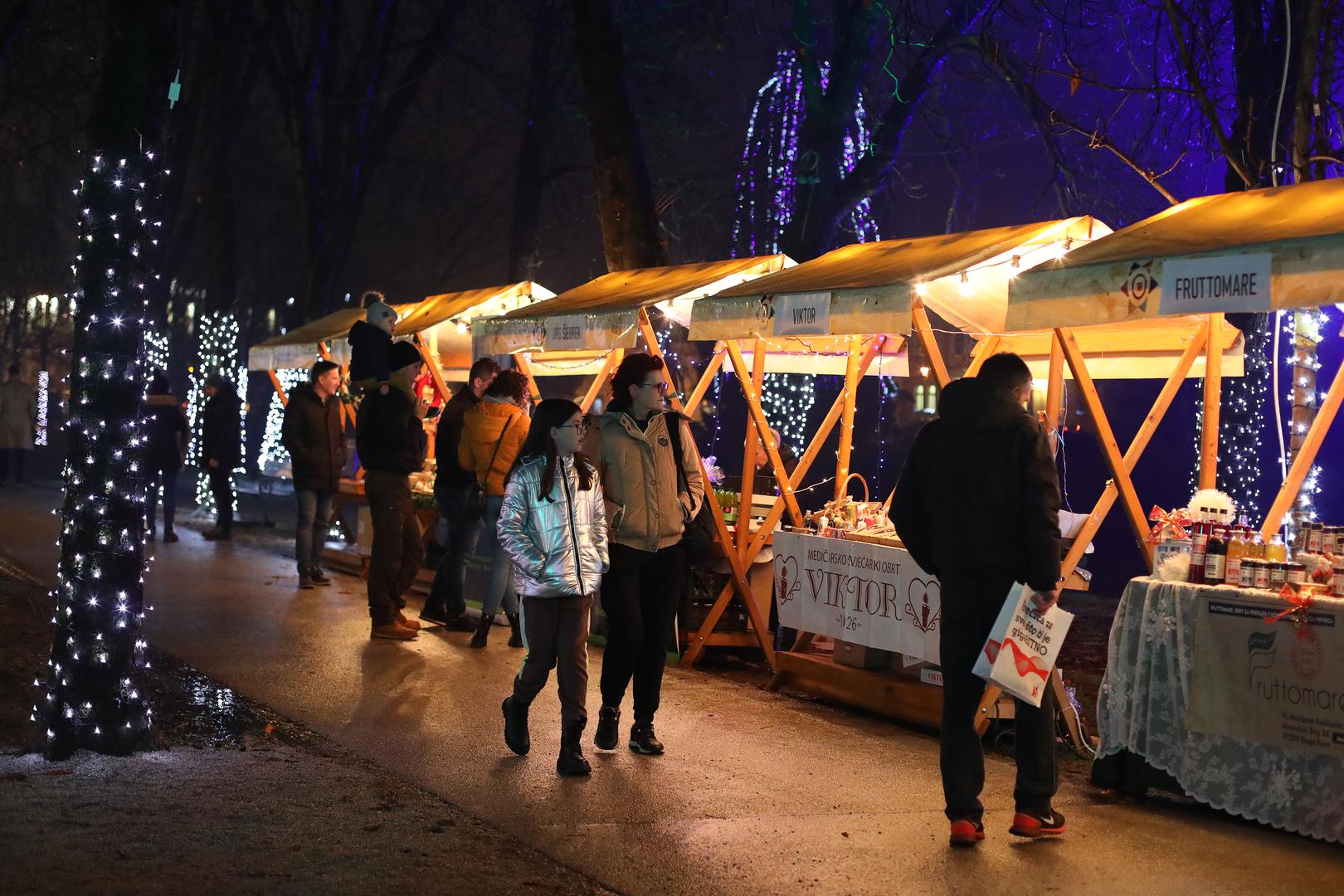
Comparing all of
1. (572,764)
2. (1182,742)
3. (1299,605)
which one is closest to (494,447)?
(572,764)

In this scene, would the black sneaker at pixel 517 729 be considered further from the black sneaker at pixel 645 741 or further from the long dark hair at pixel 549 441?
the long dark hair at pixel 549 441

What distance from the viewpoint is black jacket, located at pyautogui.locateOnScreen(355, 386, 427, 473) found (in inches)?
433

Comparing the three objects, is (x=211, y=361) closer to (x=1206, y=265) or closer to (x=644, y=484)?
(x=644, y=484)

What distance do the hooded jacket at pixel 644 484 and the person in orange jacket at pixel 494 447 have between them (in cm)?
290

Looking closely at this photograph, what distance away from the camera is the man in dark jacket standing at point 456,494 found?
11.3m

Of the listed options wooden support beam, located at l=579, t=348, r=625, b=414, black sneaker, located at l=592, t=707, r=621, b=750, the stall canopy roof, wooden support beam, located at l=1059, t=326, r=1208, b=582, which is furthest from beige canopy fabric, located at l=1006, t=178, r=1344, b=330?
wooden support beam, located at l=579, t=348, r=625, b=414

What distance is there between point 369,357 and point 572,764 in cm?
518

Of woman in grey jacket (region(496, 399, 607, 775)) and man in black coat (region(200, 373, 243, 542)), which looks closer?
woman in grey jacket (region(496, 399, 607, 775))

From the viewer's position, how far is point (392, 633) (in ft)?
35.8

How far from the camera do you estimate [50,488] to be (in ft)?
93.2

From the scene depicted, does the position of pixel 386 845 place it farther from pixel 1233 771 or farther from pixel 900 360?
pixel 900 360

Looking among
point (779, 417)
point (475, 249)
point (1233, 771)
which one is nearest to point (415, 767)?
point (1233, 771)

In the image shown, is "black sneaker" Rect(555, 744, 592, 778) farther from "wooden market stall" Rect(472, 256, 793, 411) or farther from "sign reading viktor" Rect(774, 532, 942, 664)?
"wooden market stall" Rect(472, 256, 793, 411)

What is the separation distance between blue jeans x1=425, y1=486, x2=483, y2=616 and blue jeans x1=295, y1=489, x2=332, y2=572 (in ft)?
8.03
